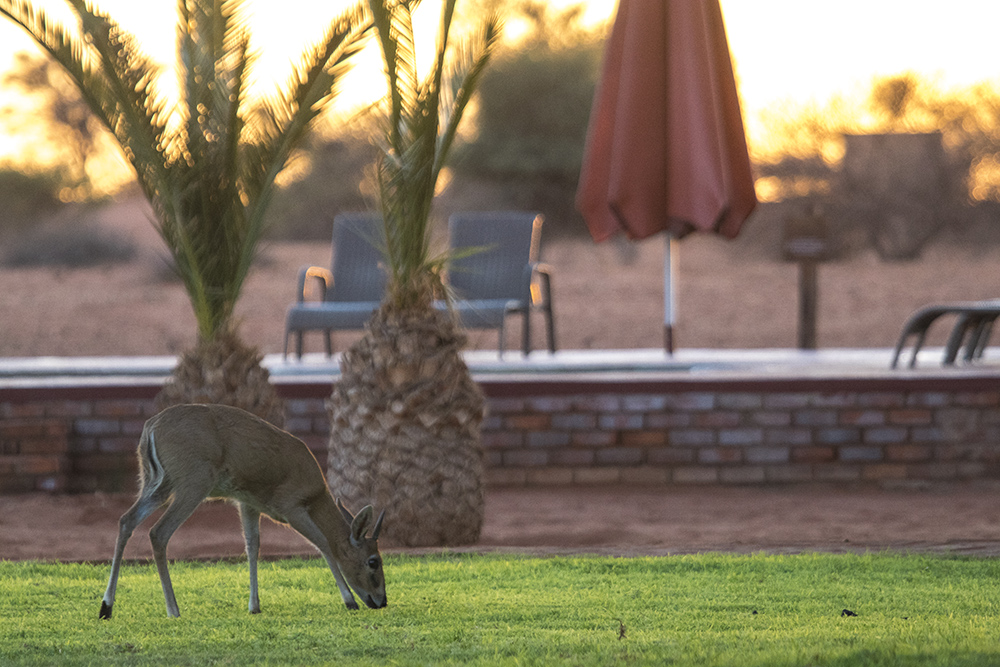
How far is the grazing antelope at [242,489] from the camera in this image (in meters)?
3.06

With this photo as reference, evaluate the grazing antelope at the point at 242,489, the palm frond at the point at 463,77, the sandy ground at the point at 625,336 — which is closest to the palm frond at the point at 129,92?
the palm frond at the point at 463,77

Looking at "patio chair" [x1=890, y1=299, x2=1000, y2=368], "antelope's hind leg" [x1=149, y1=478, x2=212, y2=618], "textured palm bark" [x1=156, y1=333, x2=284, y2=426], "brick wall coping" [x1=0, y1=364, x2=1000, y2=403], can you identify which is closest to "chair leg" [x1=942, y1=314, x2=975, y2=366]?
"patio chair" [x1=890, y1=299, x2=1000, y2=368]

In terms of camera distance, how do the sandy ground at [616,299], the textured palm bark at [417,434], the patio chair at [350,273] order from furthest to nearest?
the sandy ground at [616,299]
the patio chair at [350,273]
the textured palm bark at [417,434]

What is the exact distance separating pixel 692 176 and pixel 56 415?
3628 mm

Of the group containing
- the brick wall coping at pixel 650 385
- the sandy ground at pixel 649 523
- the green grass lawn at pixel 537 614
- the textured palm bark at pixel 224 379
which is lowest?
the sandy ground at pixel 649 523

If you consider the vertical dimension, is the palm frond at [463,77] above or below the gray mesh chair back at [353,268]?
above

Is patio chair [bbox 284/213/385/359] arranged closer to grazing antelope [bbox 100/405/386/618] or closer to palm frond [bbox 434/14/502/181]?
palm frond [bbox 434/14/502/181]

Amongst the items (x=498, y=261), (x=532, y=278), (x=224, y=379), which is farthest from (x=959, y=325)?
(x=224, y=379)

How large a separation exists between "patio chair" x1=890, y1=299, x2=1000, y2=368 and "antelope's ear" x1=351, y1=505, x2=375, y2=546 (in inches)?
170

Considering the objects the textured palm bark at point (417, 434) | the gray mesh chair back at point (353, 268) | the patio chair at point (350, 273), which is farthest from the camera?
the gray mesh chair back at point (353, 268)

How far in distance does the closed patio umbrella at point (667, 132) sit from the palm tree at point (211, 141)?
2.29m

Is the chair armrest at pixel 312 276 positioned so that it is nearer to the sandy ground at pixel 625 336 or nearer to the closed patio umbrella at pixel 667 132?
the closed patio umbrella at pixel 667 132

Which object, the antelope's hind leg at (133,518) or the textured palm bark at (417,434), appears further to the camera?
the textured palm bark at (417,434)

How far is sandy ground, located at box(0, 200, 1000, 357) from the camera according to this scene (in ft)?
51.9
